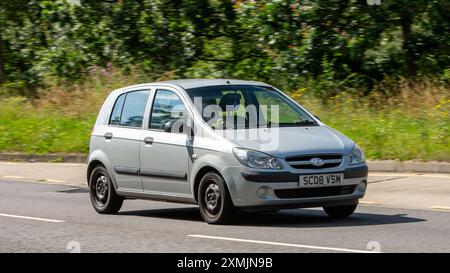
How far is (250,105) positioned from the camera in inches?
474

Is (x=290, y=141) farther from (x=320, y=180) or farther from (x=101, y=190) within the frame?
(x=101, y=190)

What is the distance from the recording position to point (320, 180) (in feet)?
35.6

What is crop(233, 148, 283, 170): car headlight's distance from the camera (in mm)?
10750

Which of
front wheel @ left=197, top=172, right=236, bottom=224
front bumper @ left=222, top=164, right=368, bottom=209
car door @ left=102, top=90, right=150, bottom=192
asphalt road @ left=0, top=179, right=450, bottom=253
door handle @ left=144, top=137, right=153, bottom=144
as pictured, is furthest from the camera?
car door @ left=102, top=90, right=150, bottom=192

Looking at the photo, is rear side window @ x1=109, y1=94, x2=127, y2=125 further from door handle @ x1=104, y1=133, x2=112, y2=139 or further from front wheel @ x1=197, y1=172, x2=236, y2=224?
front wheel @ x1=197, y1=172, x2=236, y2=224

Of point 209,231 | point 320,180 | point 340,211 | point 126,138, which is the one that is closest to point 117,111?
point 126,138

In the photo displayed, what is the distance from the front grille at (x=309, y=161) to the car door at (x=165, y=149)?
4.43ft

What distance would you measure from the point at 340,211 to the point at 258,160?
1530mm

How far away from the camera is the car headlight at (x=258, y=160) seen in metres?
10.8

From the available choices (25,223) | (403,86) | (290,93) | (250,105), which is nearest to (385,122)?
(403,86)

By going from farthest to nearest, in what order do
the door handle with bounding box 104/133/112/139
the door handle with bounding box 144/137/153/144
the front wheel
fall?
the door handle with bounding box 104/133/112/139 < the door handle with bounding box 144/137/153/144 < the front wheel

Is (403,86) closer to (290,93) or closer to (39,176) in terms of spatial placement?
(290,93)

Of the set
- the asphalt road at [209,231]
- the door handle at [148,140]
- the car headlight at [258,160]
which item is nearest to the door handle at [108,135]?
the door handle at [148,140]

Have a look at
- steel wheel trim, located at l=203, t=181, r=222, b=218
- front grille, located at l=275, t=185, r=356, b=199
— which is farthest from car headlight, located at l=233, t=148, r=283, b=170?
steel wheel trim, located at l=203, t=181, r=222, b=218
